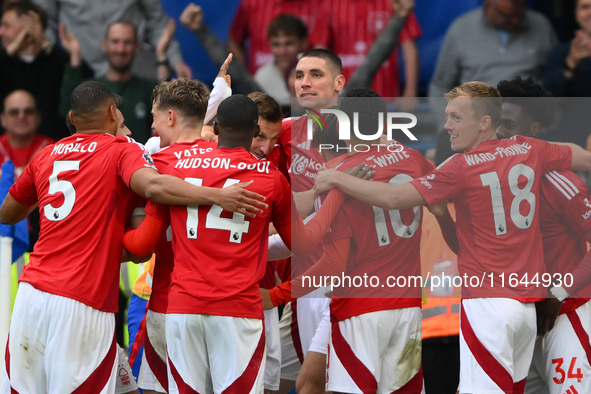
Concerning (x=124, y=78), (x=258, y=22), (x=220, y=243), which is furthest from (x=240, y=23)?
(x=220, y=243)

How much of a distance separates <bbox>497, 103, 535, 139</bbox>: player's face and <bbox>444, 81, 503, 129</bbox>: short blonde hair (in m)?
0.20

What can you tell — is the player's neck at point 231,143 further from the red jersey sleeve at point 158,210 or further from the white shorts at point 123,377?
Answer: the white shorts at point 123,377

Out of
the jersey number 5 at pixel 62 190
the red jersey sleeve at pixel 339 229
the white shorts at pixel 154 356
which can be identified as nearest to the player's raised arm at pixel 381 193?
the red jersey sleeve at pixel 339 229

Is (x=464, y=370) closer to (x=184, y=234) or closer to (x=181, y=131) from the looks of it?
(x=184, y=234)

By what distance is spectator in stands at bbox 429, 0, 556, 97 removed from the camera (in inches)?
332

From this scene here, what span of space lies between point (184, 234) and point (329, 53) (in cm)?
258

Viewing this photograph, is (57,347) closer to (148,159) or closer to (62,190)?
(62,190)

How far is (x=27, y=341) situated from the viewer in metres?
4.42

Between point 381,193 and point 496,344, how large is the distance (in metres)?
1.19

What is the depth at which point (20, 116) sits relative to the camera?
29.0ft

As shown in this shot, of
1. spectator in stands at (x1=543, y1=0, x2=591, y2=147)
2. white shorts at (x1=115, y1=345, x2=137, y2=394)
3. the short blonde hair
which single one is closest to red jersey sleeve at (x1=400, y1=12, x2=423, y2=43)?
spectator in stands at (x1=543, y1=0, x2=591, y2=147)

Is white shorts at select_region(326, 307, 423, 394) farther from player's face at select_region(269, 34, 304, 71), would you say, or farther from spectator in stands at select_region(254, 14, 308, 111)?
player's face at select_region(269, 34, 304, 71)

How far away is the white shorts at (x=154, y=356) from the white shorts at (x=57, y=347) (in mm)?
375

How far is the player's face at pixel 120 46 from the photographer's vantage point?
8688 mm
